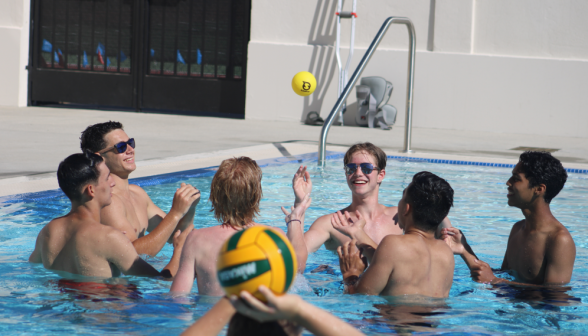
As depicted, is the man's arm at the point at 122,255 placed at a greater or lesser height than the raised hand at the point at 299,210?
lesser

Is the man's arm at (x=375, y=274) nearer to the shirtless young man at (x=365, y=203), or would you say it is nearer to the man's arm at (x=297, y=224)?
the man's arm at (x=297, y=224)

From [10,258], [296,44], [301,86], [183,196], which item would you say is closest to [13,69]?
[296,44]

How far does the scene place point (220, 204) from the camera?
3.08 meters

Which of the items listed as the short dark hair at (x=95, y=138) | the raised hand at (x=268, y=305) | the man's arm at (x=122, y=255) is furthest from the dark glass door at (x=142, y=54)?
the raised hand at (x=268, y=305)

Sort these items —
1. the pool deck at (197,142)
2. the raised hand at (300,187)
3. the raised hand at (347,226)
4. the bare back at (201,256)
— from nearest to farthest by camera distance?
the bare back at (201,256) < the raised hand at (300,187) < the raised hand at (347,226) < the pool deck at (197,142)

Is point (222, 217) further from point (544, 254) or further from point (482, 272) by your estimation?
point (544, 254)

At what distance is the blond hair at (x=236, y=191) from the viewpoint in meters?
3.01

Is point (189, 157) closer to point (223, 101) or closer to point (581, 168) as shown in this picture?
point (581, 168)

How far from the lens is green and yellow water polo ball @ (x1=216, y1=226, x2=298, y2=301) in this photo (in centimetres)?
163

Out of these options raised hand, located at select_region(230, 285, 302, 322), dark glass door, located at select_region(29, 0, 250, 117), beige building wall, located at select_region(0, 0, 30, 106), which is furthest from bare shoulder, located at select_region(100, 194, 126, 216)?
beige building wall, located at select_region(0, 0, 30, 106)

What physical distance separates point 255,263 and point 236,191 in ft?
4.54

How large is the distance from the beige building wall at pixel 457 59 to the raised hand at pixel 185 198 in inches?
428

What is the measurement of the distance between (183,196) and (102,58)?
43.0 feet

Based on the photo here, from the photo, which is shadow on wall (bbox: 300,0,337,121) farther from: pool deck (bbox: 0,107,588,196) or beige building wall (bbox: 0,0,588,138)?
→ pool deck (bbox: 0,107,588,196)
